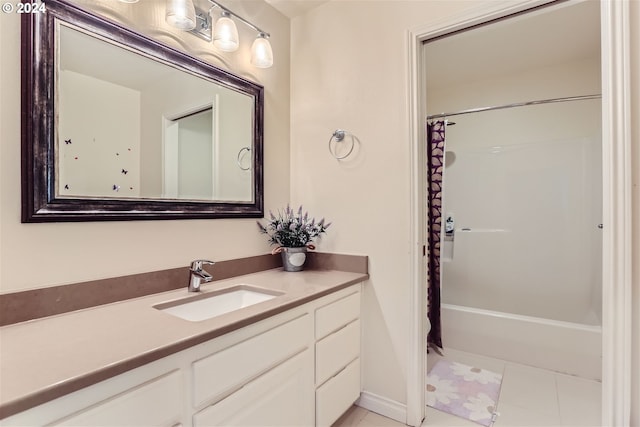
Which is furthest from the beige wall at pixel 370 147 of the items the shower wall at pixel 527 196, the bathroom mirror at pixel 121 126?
the shower wall at pixel 527 196

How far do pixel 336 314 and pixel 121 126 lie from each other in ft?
4.10

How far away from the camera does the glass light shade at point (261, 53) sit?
5.67 ft

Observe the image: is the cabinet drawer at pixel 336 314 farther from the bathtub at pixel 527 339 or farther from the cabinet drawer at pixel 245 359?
the bathtub at pixel 527 339

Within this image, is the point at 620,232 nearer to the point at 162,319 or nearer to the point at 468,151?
the point at 162,319

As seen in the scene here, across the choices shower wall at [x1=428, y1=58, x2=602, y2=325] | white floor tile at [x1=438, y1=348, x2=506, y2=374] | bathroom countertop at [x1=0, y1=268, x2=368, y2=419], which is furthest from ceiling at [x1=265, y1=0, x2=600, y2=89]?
white floor tile at [x1=438, y1=348, x2=506, y2=374]

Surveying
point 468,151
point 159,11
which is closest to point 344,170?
point 159,11

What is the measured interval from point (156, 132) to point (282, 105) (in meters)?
0.89

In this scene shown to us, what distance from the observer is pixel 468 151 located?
10.0ft

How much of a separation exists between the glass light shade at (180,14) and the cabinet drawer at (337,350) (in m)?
1.53

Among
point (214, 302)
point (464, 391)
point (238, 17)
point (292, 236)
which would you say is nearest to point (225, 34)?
point (238, 17)

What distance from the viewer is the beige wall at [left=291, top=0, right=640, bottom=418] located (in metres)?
1.69

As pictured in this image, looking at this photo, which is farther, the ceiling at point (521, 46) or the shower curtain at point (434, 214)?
the shower curtain at point (434, 214)

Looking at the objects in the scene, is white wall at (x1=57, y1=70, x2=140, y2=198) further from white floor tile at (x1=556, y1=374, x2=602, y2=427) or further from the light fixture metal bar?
white floor tile at (x1=556, y1=374, x2=602, y2=427)

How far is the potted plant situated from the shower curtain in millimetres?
1044
